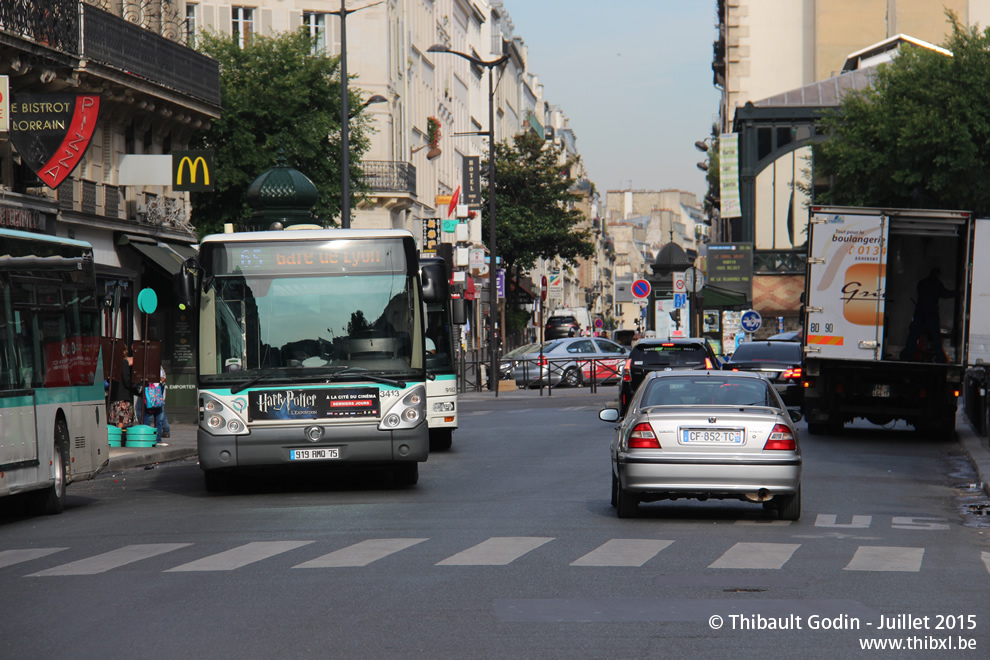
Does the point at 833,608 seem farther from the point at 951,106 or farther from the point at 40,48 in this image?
the point at 951,106

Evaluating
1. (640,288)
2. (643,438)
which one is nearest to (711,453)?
(643,438)

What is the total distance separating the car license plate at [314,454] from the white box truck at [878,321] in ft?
35.6

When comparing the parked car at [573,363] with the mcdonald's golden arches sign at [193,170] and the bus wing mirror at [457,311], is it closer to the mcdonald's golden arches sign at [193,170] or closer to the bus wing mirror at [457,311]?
the mcdonald's golden arches sign at [193,170]

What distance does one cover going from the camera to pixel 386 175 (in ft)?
191

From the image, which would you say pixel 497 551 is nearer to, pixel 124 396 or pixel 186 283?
Result: pixel 186 283

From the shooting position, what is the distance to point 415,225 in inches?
2554

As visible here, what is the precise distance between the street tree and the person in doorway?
183ft

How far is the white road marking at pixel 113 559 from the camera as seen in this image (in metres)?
10.9

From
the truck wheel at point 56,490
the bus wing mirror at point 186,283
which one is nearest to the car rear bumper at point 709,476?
the bus wing mirror at point 186,283

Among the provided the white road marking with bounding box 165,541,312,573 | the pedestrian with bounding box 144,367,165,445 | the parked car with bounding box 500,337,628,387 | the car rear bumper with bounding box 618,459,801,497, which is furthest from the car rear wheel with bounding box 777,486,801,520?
the parked car with bounding box 500,337,628,387

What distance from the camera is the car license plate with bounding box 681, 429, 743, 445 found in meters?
13.4

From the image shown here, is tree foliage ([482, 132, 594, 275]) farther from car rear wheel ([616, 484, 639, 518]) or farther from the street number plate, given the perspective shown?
car rear wheel ([616, 484, 639, 518])

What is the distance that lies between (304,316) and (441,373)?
6360 millimetres

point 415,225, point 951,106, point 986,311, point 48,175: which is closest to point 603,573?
point 986,311
